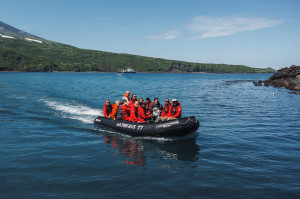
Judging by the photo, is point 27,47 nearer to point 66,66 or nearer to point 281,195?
point 66,66

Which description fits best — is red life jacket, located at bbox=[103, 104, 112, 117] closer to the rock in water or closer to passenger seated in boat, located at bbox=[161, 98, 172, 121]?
passenger seated in boat, located at bbox=[161, 98, 172, 121]

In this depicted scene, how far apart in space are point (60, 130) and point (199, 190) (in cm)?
1021

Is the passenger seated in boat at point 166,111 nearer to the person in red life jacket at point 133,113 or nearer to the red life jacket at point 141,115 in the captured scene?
the red life jacket at point 141,115

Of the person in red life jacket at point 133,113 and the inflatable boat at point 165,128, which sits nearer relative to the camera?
the inflatable boat at point 165,128

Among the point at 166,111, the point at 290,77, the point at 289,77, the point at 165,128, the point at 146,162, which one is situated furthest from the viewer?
the point at 289,77

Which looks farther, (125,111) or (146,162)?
(125,111)

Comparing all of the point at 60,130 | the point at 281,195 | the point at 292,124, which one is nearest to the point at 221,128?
the point at 292,124

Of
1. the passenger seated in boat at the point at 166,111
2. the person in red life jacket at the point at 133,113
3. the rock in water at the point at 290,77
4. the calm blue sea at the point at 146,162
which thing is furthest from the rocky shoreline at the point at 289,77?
the person in red life jacket at the point at 133,113

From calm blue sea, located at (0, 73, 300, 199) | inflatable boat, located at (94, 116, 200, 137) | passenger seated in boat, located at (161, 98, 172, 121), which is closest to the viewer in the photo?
calm blue sea, located at (0, 73, 300, 199)

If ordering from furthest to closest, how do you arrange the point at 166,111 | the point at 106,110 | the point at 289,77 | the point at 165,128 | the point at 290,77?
the point at 289,77 → the point at 290,77 → the point at 106,110 → the point at 166,111 → the point at 165,128

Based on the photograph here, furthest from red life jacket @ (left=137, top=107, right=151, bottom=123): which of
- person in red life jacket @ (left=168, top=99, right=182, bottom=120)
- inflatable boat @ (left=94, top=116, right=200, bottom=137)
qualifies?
person in red life jacket @ (left=168, top=99, right=182, bottom=120)

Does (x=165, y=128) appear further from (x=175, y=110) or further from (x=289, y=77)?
(x=289, y=77)

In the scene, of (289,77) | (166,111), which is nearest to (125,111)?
(166,111)

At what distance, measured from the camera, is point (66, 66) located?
16312cm
